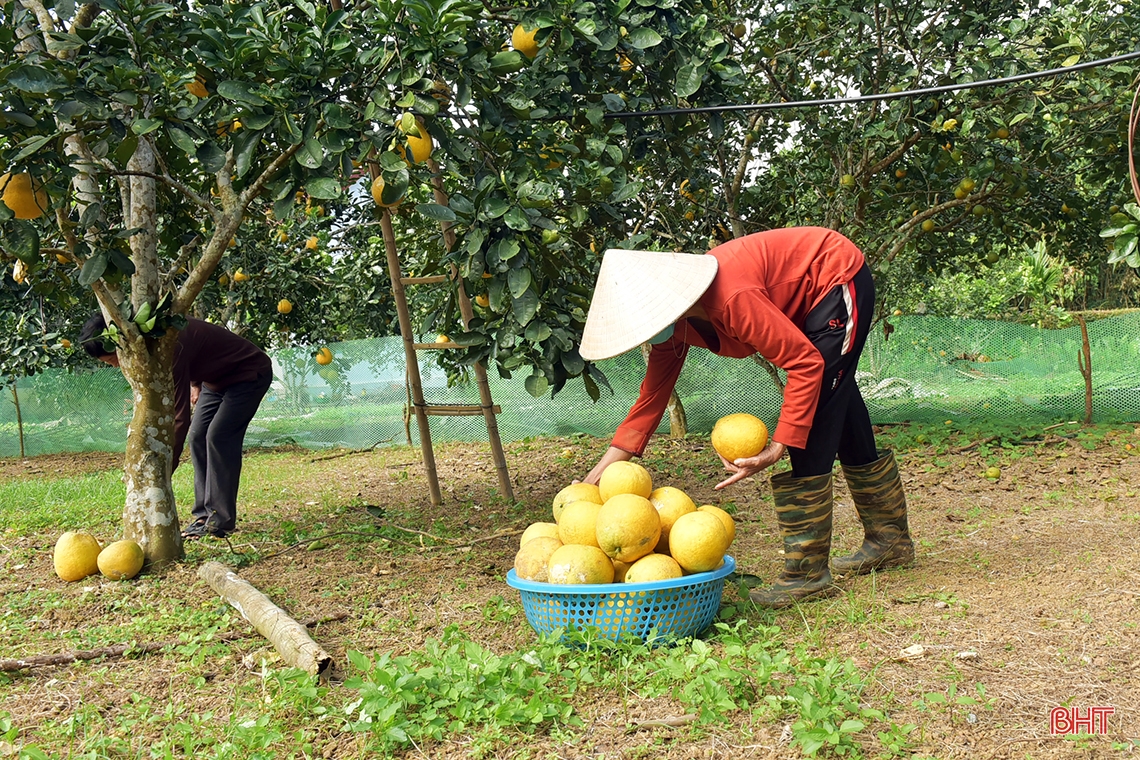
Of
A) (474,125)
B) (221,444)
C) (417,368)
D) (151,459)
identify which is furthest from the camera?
(417,368)

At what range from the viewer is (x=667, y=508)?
116 inches

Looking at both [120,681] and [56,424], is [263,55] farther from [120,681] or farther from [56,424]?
[56,424]

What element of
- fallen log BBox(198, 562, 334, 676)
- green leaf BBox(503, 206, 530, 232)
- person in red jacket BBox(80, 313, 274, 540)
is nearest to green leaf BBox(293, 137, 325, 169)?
green leaf BBox(503, 206, 530, 232)

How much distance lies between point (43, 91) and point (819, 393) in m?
2.86

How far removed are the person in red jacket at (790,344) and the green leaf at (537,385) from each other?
42 cm

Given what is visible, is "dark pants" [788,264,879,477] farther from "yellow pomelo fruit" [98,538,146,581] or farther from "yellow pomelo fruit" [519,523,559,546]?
"yellow pomelo fruit" [98,538,146,581]

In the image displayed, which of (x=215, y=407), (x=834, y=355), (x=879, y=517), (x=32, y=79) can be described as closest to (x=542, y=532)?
(x=834, y=355)

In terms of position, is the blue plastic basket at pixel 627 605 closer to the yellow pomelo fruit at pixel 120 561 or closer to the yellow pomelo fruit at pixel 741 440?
the yellow pomelo fruit at pixel 741 440

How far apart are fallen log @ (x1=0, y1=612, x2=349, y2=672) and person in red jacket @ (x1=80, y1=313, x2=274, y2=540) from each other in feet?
5.94

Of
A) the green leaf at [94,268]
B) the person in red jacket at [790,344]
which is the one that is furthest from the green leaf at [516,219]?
the green leaf at [94,268]

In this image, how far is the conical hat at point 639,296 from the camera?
2.71 meters

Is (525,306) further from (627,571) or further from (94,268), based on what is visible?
(94,268)

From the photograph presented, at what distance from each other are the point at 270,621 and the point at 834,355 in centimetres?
222

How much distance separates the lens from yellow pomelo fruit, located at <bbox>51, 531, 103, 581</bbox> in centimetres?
392
